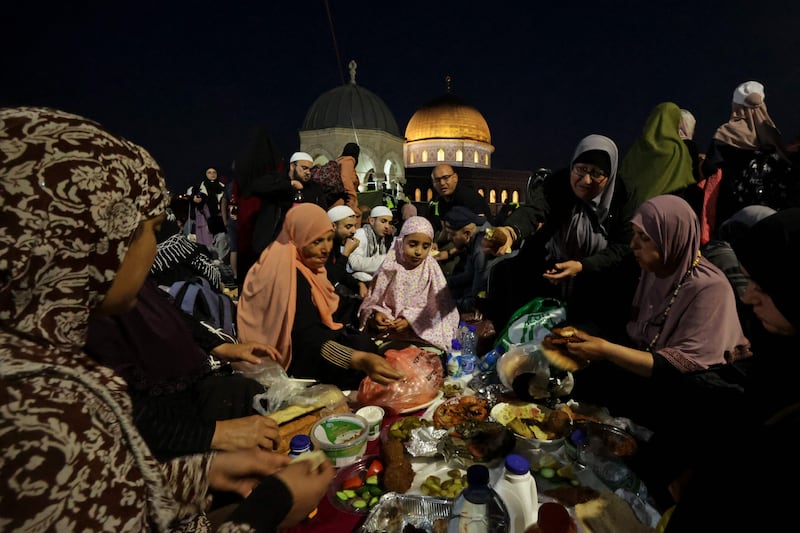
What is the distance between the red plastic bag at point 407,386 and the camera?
2.29m

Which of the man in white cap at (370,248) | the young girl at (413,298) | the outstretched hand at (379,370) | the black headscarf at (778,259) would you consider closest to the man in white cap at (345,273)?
the man in white cap at (370,248)

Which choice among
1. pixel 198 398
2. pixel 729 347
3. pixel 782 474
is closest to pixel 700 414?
pixel 729 347

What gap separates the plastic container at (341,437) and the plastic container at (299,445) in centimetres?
4

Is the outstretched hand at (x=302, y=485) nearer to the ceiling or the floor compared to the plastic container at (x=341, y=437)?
nearer to the ceiling

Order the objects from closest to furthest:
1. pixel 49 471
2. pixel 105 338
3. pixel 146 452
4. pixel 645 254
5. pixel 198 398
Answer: pixel 49 471 < pixel 146 452 < pixel 105 338 < pixel 198 398 < pixel 645 254

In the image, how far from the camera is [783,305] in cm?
129

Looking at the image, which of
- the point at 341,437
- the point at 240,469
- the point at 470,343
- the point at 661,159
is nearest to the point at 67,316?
the point at 240,469

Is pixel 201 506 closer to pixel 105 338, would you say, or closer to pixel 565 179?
pixel 105 338

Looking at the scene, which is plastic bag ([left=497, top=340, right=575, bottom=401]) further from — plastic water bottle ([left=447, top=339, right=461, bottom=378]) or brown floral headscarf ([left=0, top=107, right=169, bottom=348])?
brown floral headscarf ([left=0, top=107, right=169, bottom=348])

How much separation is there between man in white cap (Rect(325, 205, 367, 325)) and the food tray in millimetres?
2514

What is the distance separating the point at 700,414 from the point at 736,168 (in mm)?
3585

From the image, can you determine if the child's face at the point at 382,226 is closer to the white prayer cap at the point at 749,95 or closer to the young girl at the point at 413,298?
the young girl at the point at 413,298

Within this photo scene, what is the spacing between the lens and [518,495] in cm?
137

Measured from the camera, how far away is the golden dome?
3666 centimetres
